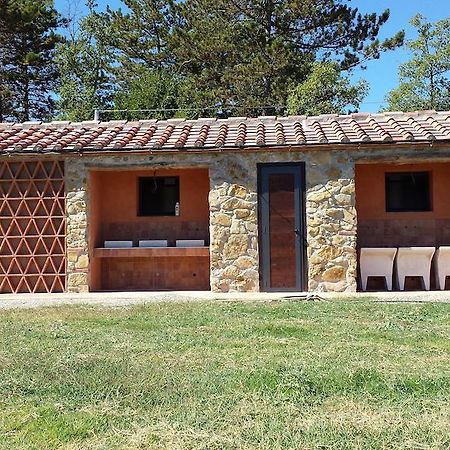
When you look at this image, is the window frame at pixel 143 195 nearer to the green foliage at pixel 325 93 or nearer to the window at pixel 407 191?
the window at pixel 407 191

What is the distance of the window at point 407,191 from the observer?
12.0m

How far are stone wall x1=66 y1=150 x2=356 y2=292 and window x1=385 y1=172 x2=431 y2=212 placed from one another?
2018 mm

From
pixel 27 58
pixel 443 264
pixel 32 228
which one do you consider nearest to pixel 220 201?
pixel 32 228

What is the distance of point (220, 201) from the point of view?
1062 centimetres

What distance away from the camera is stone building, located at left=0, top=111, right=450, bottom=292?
10422mm

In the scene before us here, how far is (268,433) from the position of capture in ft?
11.7

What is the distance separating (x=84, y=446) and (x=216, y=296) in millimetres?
6830

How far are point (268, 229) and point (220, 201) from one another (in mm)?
1001

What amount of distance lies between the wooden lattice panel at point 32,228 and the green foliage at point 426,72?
66.5 feet

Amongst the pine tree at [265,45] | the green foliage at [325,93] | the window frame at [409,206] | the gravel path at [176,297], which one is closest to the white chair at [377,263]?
the gravel path at [176,297]

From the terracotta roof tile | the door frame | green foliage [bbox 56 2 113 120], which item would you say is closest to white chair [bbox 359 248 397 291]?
the door frame

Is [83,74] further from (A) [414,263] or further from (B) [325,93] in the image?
(A) [414,263]

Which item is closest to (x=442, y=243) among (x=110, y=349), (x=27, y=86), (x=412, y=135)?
(x=412, y=135)

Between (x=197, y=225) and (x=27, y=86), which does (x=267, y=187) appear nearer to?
(x=197, y=225)
